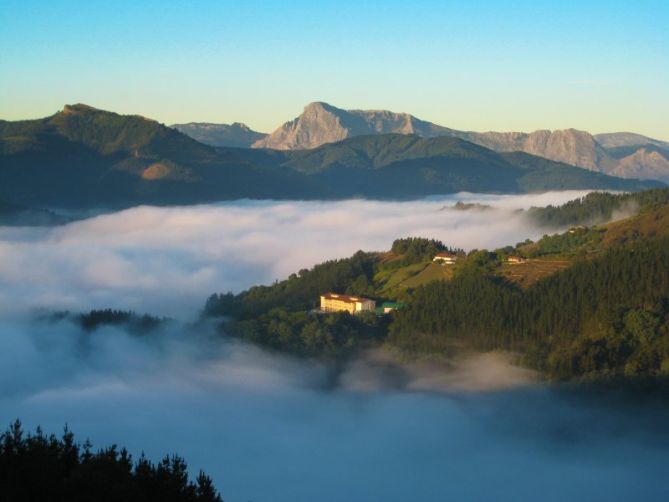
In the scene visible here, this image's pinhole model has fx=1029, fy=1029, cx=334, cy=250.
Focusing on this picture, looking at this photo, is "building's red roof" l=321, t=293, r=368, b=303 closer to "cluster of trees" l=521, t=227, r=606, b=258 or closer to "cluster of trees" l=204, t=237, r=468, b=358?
"cluster of trees" l=204, t=237, r=468, b=358

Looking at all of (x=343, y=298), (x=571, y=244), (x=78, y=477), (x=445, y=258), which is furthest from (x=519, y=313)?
(x=78, y=477)

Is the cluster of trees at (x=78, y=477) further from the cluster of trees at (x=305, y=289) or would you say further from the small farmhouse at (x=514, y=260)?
the small farmhouse at (x=514, y=260)

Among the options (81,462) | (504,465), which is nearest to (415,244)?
(504,465)

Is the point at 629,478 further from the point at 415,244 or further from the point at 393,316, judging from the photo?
the point at 415,244

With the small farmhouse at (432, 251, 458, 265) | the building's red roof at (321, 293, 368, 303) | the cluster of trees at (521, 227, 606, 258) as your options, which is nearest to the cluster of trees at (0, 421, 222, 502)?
the building's red roof at (321, 293, 368, 303)

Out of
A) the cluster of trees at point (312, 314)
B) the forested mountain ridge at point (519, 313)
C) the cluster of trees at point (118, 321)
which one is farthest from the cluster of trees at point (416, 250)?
the cluster of trees at point (118, 321)

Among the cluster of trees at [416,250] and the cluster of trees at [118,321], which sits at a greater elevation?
the cluster of trees at [416,250]
